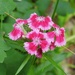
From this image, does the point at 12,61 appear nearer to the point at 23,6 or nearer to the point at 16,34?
the point at 16,34

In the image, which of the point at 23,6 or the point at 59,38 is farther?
the point at 23,6

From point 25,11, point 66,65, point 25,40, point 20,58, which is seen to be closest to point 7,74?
point 20,58

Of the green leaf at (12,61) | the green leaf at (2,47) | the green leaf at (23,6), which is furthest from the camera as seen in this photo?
the green leaf at (23,6)

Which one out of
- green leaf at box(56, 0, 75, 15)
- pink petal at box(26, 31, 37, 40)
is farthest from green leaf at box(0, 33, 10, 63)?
green leaf at box(56, 0, 75, 15)

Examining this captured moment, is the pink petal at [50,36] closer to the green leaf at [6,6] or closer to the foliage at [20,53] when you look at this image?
the foliage at [20,53]

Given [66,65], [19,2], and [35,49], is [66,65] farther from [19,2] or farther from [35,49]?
[35,49]

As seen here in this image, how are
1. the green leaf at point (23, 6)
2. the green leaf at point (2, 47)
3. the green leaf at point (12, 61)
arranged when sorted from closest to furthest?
the green leaf at point (2, 47) → the green leaf at point (12, 61) → the green leaf at point (23, 6)

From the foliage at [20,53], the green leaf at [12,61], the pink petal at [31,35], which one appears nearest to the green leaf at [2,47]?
the foliage at [20,53]

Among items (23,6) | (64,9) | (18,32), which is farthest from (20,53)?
(64,9)

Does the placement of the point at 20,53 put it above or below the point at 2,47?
below

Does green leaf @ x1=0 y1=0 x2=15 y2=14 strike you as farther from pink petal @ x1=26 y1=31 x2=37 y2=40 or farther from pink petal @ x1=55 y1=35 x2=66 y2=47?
pink petal @ x1=55 y1=35 x2=66 y2=47
